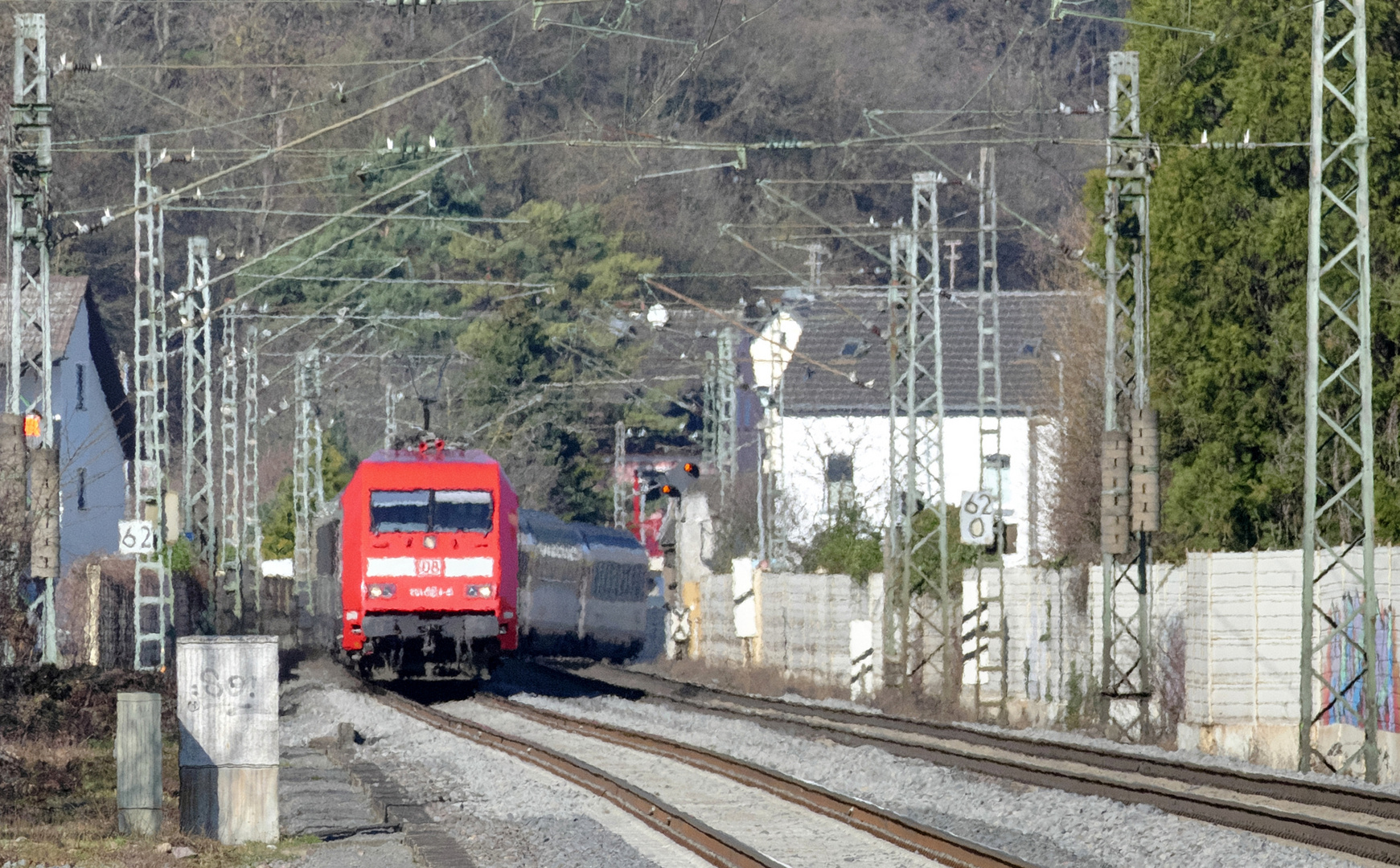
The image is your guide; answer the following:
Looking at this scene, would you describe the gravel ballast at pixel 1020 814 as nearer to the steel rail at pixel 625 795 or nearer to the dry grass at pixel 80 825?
the steel rail at pixel 625 795

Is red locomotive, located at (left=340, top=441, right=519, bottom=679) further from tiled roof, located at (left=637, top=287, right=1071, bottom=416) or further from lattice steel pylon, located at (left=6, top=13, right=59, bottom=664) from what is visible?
tiled roof, located at (left=637, top=287, right=1071, bottom=416)

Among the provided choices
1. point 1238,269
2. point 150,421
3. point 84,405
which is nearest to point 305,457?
point 84,405

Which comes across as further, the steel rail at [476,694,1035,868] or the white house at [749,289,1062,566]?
the white house at [749,289,1062,566]

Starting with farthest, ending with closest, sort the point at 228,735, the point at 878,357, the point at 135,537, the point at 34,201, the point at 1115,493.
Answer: the point at 878,357 → the point at 135,537 → the point at 1115,493 → the point at 34,201 → the point at 228,735

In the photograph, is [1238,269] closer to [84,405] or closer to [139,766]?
[139,766]

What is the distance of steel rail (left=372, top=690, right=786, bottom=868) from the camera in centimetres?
1432

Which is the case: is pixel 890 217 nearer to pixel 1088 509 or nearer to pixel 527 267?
pixel 527 267

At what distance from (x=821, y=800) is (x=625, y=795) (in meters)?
1.75

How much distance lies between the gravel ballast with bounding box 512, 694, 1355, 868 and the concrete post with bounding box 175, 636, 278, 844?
5194 mm

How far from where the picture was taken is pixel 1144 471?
1054 inches

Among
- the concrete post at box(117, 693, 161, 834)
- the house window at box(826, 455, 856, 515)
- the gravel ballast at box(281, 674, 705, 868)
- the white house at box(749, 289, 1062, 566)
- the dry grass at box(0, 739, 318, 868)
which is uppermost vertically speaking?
the white house at box(749, 289, 1062, 566)

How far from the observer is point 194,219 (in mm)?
83688

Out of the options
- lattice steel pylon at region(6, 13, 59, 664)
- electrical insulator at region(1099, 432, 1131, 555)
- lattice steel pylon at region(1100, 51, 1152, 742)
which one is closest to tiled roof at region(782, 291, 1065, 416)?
lattice steel pylon at region(1100, 51, 1152, 742)

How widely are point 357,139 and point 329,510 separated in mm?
50369
